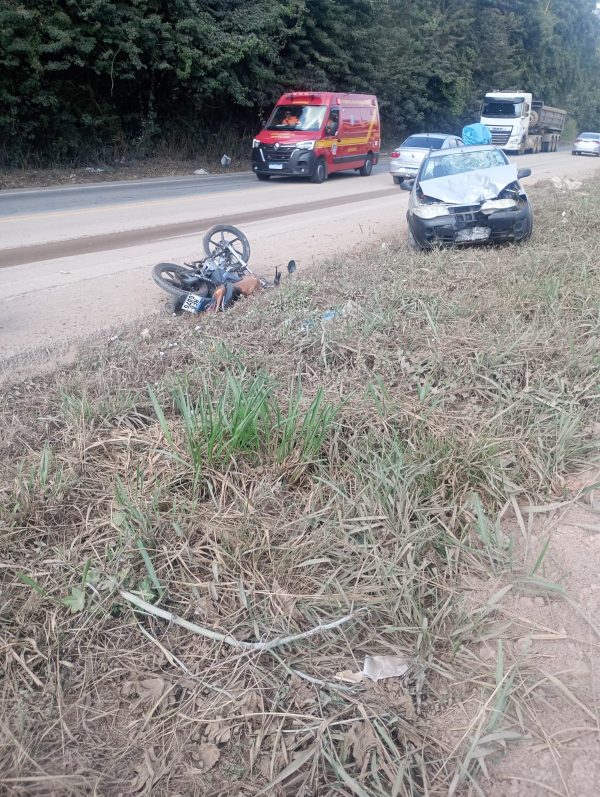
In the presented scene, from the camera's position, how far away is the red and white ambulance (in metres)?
20.8

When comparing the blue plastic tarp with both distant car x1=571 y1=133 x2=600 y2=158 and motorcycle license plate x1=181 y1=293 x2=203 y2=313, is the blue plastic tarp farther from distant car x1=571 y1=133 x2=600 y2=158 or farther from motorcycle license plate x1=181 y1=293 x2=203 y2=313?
motorcycle license plate x1=181 y1=293 x2=203 y2=313

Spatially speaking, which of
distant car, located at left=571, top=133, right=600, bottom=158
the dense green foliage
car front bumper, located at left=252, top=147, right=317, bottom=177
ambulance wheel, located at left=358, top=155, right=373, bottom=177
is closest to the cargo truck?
distant car, located at left=571, top=133, right=600, bottom=158

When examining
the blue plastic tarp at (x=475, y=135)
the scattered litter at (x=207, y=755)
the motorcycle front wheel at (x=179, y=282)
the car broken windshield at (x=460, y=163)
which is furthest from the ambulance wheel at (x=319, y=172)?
the scattered litter at (x=207, y=755)

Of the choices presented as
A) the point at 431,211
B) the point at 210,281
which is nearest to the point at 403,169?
the point at 431,211

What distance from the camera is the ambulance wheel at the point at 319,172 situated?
70.2 ft

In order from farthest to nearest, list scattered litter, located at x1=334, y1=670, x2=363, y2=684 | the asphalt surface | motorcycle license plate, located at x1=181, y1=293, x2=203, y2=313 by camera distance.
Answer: the asphalt surface → motorcycle license plate, located at x1=181, y1=293, x2=203, y2=313 → scattered litter, located at x1=334, y1=670, x2=363, y2=684

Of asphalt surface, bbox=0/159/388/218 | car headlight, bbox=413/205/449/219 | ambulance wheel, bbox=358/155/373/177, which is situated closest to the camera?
car headlight, bbox=413/205/449/219

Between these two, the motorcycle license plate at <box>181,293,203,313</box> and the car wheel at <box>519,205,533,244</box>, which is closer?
→ the motorcycle license plate at <box>181,293,203,313</box>

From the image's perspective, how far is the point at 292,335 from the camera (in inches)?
213

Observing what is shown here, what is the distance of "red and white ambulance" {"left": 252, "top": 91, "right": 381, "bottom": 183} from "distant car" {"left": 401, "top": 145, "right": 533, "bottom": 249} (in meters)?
11.5

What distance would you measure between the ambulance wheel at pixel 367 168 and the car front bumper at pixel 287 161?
14.2 ft

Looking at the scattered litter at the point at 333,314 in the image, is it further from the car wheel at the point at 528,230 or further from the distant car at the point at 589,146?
the distant car at the point at 589,146

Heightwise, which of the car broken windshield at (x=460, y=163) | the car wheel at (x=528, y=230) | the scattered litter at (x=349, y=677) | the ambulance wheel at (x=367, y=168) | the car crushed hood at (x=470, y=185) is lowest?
the ambulance wheel at (x=367, y=168)

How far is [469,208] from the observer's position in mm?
9094
